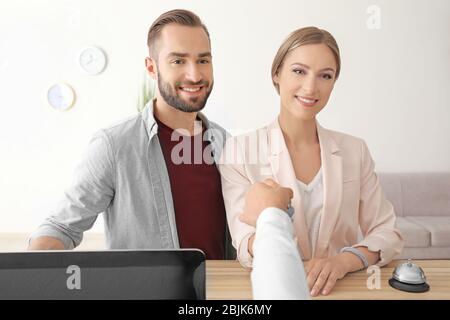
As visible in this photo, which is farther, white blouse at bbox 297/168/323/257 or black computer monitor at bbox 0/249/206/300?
white blouse at bbox 297/168/323/257

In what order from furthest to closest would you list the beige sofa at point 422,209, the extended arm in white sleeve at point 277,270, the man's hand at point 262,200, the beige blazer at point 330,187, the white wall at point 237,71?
the beige sofa at point 422,209
the white wall at point 237,71
the beige blazer at point 330,187
the man's hand at point 262,200
the extended arm in white sleeve at point 277,270

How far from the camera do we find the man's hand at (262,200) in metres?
0.72

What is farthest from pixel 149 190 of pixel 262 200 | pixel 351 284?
pixel 351 284

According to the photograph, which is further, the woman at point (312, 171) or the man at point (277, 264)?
the woman at point (312, 171)

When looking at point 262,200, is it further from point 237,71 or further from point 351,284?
point 237,71

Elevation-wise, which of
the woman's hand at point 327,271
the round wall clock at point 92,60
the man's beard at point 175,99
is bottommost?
the woman's hand at point 327,271

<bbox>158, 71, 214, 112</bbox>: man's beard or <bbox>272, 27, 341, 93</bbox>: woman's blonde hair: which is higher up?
<bbox>272, 27, 341, 93</bbox>: woman's blonde hair

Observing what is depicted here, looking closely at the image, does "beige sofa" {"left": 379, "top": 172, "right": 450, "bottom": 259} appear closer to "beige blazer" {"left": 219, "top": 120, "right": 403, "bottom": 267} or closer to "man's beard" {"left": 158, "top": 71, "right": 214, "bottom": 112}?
"beige blazer" {"left": 219, "top": 120, "right": 403, "bottom": 267}

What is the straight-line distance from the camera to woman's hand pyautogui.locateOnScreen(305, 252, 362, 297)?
778mm

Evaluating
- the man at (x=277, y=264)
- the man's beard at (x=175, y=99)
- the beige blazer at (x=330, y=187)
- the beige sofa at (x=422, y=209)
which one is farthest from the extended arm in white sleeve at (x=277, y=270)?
the beige sofa at (x=422, y=209)

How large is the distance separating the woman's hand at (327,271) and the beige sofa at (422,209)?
2.31 feet

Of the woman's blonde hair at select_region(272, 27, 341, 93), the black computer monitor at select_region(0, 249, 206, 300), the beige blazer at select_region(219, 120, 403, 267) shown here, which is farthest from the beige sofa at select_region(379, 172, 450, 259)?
the black computer monitor at select_region(0, 249, 206, 300)

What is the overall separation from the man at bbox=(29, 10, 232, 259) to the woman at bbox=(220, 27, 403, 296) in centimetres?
7

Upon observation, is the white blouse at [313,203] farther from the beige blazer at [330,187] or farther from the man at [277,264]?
the man at [277,264]
